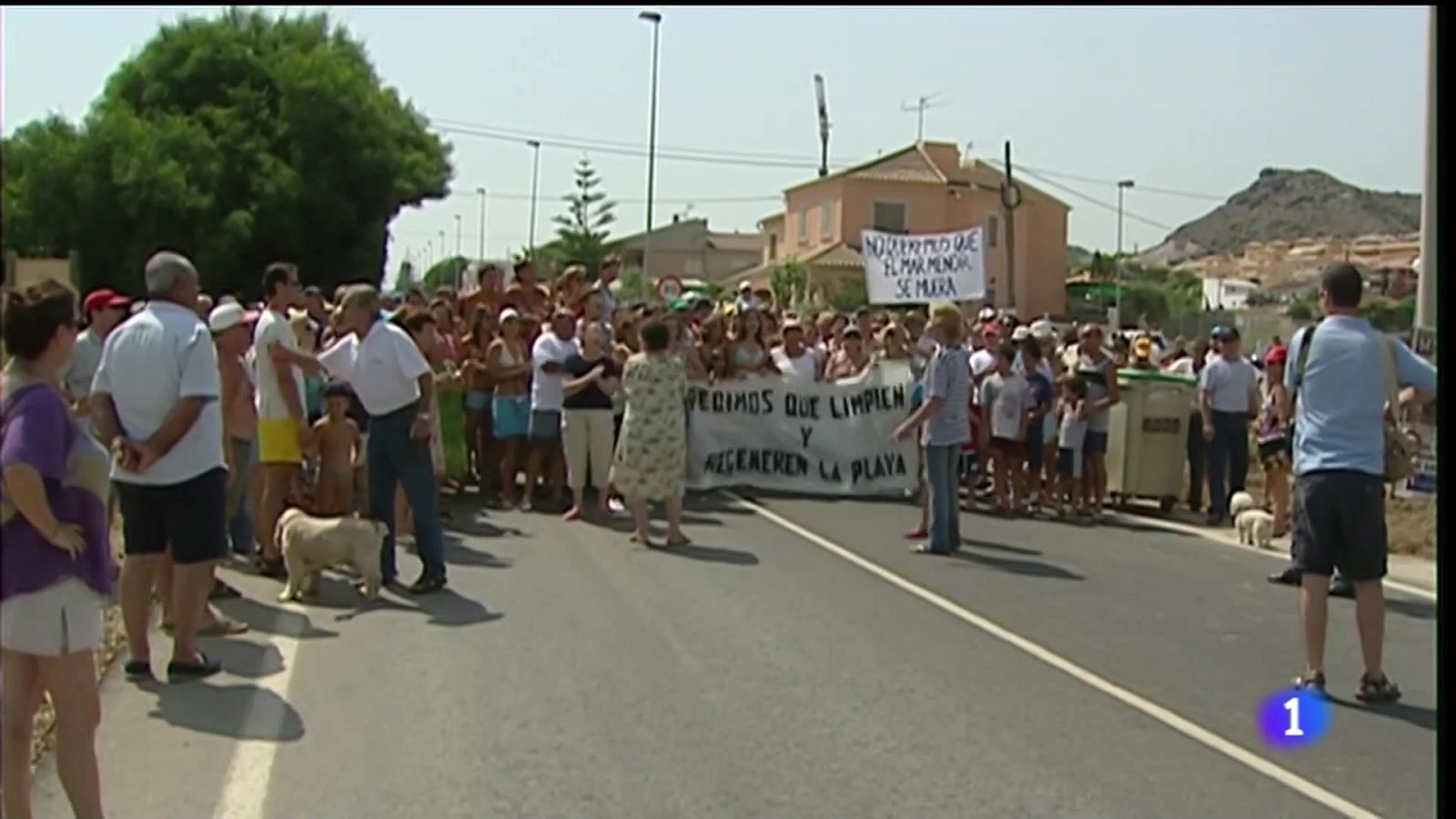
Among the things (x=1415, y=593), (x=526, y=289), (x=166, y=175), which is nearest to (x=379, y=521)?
(x=526, y=289)

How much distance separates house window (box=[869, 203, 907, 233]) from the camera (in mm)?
51569

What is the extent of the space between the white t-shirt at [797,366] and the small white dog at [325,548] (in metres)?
7.66

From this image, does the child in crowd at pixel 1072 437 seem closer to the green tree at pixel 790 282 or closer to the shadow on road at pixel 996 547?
the shadow on road at pixel 996 547

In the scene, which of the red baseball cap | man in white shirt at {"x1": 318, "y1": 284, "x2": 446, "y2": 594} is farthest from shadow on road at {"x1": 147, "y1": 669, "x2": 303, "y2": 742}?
the red baseball cap

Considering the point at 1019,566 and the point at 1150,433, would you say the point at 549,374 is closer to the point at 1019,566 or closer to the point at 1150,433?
the point at 1019,566

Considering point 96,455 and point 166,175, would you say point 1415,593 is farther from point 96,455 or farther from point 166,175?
point 166,175

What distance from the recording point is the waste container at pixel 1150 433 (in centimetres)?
1598

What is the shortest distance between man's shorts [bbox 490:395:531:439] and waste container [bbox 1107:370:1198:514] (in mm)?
5794

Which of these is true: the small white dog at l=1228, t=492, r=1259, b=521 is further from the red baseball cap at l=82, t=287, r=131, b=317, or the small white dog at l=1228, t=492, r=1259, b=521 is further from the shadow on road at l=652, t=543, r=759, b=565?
the red baseball cap at l=82, t=287, r=131, b=317

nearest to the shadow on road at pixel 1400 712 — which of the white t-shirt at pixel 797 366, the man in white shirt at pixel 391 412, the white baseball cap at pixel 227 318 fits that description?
the man in white shirt at pixel 391 412

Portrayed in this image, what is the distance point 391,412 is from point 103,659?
2822 millimetres

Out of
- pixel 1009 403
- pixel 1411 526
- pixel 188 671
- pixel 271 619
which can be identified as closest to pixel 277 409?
pixel 271 619

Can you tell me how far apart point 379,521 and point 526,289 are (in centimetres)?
590

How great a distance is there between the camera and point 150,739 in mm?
6832
